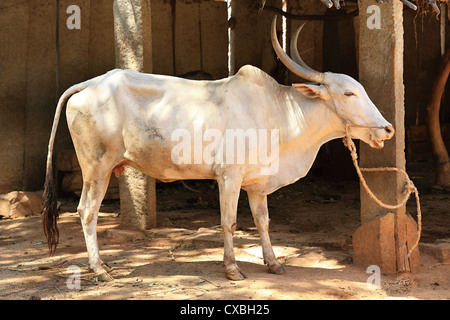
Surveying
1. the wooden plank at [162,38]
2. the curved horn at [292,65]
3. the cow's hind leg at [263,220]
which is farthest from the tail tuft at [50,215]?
the wooden plank at [162,38]

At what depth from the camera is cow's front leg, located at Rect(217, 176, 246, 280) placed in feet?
16.1

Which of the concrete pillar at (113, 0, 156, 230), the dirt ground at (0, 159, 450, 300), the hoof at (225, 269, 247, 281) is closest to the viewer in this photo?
the dirt ground at (0, 159, 450, 300)

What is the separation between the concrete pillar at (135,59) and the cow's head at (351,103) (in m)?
2.35

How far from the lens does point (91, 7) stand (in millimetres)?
9078

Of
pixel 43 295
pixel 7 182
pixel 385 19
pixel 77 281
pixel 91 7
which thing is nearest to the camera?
pixel 43 295

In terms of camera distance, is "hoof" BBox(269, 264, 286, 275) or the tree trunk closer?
"hoof" BBox(269, 264, 286, 275)

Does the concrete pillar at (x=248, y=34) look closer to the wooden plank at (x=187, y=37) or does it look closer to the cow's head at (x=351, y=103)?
the wooden plank at (x=187, y=37)

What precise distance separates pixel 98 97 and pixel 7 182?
3.93 metres

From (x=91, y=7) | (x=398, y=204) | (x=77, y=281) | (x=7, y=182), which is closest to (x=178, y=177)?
(x=77, y=281)

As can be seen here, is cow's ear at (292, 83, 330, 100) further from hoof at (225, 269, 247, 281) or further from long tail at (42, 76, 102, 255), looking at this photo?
long tail at (42, 76, 102, 255)

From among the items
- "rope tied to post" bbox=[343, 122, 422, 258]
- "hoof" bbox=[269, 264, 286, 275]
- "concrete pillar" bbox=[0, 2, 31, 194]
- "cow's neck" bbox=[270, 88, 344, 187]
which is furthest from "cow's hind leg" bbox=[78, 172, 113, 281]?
"concrete pillar" bbox=[0, 2, 31, 194]

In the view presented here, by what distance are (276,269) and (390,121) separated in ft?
5.46

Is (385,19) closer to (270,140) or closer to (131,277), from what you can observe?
(270,140)

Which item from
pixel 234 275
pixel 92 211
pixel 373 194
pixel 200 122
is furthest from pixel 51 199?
pixel 373 194
